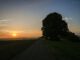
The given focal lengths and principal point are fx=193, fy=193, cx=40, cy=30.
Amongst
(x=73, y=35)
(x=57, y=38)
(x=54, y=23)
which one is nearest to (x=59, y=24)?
(x=54, y=23)

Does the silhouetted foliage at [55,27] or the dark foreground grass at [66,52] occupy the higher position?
the silhouetted foliage at [55,27]

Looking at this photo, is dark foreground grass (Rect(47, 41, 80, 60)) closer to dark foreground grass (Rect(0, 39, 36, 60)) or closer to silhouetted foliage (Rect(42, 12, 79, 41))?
dark foreground grass (Rect(0, 39, 36, 60))

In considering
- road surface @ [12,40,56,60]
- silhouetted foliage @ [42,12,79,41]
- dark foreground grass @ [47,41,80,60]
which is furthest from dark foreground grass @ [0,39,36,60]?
silhouetted foliage @ [42,12,79,41]

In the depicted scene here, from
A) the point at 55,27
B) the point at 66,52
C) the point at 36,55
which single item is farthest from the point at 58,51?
the point at 55,27

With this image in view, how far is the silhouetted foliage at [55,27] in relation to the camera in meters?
73.7

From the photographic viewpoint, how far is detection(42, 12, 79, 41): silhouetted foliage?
242 ft

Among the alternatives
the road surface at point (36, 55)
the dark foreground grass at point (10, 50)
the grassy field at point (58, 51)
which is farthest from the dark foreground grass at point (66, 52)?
the dark foreground grass at point (10, 50)

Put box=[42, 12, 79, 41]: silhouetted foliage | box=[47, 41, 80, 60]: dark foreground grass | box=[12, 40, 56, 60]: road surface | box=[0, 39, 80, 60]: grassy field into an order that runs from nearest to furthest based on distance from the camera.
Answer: box=[12, 40, 56, 60]: road surface, box=[47, 41, 80, 60]: dark foreground grass, box=[0, 39, 80, 60]: grassy field, box=[42, 12, 79, 41]: silhouetted foliage

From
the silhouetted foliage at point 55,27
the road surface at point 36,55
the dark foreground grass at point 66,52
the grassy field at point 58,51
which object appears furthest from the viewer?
the silhouetted foliage at point 55,27

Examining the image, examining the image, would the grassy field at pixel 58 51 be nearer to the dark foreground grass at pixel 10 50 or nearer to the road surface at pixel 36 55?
the dark foreground grass at pixel 10 50

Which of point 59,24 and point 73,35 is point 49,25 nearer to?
point 59,24

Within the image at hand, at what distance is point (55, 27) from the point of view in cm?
7600

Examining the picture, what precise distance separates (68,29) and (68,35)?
285 inches

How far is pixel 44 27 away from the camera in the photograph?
8162 cm
